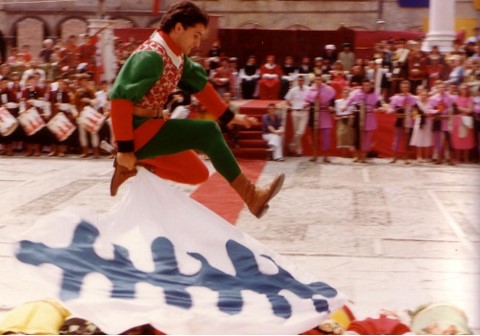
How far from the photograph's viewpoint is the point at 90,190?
11031 millimetres

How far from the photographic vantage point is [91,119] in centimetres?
1471

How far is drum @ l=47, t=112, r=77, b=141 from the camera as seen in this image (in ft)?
49.0

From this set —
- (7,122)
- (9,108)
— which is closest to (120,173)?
(7,122)

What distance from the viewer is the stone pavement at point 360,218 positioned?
635 centimetres

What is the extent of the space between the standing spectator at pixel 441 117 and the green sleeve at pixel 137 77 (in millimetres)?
10133

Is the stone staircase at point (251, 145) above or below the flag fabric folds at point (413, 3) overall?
below

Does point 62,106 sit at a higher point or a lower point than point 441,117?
higher

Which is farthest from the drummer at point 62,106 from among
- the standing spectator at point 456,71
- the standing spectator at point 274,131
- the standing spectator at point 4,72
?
the standing spectator at point 456,71

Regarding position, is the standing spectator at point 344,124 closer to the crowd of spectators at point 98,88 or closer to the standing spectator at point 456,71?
the crowd of spectators at point 98,88

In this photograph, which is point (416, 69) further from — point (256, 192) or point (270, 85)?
point (256, 192)

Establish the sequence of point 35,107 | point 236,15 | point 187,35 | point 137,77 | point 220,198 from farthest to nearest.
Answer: point 236,15 < point 35,107 < point 220,198 < point 187,35 < point 137,77

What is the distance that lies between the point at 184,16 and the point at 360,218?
511 centimetres

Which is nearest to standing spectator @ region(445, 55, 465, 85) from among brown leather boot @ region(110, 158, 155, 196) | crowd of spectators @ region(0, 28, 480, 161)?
crowd of spectators @ region(0, 28, 480, 161)

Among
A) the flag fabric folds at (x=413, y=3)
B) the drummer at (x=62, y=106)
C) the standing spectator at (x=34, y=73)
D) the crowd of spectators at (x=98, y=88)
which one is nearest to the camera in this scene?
the crowd of spectators at (x=98, y=88)
